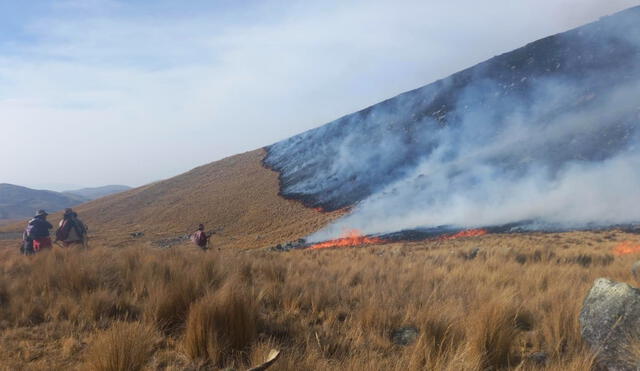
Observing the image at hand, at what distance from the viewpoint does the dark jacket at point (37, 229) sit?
10.3m

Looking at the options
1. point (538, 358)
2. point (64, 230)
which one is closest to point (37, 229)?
point (64, 230)

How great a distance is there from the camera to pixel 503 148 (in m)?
38.0

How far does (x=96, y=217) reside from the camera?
183ft

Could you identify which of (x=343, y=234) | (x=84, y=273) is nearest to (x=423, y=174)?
(x=343, y=234)

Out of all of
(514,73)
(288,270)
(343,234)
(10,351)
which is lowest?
(343,234)

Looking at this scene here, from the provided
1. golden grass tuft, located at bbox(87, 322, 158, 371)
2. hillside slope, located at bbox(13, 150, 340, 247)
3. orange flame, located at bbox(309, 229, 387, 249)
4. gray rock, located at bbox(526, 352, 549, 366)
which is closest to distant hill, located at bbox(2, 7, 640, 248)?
hillside slope, located at bbox(13, 150, 340, 247)

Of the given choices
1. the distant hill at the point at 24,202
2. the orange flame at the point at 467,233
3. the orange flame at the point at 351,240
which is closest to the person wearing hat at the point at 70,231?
the orange flame at the point at 351,240

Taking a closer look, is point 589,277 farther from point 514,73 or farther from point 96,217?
point 96,217

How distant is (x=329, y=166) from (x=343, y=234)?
707 inches

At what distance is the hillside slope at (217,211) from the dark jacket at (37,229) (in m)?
23.7

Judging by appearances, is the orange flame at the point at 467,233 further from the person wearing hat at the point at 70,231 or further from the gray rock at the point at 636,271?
the person wearing hat at the point at 70,231

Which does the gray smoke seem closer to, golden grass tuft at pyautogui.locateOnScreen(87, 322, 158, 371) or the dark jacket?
the dark jacket

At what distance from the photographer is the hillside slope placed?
39312mm

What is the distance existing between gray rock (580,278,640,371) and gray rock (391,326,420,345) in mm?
1645
